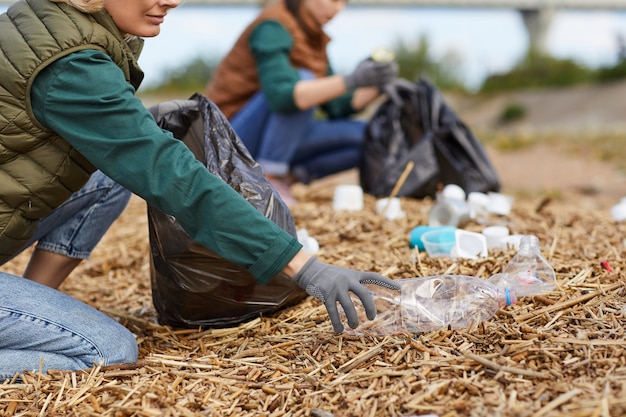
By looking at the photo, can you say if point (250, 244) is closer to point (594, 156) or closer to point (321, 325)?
point (321, 325)

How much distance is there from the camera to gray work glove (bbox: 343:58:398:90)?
14.4ft

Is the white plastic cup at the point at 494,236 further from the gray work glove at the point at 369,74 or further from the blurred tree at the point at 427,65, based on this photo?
the blurred tree at the point at 427,65

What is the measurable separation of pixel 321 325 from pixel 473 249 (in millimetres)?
748

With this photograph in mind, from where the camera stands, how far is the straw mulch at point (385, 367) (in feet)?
6.06

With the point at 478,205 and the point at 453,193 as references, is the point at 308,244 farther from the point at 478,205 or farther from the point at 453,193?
the point at 453,193

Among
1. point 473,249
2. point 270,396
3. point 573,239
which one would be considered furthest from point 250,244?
point 573,239

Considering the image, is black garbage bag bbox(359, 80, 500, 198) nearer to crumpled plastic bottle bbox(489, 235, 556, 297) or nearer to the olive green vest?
crumpled plastic bottle bbox(489, 235, 556, 297)

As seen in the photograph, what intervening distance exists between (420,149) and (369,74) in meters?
0.51

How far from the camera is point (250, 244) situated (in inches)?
79.9

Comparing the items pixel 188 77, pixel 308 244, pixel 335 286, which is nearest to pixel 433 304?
pixel 335 286

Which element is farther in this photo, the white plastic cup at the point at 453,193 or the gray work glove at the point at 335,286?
the white plastic cup at the point at 453,193

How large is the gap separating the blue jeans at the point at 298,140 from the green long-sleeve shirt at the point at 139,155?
2.53m

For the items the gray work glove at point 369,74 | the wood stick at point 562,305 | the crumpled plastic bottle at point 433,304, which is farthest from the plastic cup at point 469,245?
the gray work glove at point 369,74

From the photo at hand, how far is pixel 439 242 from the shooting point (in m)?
2.99
